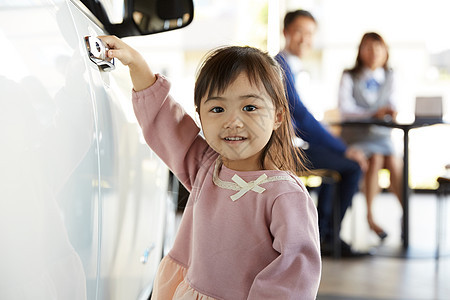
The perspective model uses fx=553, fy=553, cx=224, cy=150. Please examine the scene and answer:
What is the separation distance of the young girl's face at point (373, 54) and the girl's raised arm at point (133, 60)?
114 inches

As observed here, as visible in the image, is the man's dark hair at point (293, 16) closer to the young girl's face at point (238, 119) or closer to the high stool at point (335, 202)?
the high stool at point (335, 202)

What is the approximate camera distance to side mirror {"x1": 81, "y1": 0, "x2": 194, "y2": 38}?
39.9 inches

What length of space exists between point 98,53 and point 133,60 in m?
0.13

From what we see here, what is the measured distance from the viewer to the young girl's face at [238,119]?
2.94 ft

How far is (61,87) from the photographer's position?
0.66 metres

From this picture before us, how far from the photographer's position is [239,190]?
921mm

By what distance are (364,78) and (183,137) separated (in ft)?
9.75

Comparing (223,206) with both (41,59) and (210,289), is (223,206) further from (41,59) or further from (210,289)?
(41,59)

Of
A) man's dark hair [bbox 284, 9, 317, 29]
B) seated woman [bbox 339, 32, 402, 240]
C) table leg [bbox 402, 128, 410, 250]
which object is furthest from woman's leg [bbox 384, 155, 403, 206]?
man's dark hair [bbox 284, 9, 317, 29]

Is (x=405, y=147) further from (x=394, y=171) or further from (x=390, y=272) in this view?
(x=390, y=272)

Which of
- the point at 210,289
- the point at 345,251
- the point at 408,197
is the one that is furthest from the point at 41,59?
the point at 408,197

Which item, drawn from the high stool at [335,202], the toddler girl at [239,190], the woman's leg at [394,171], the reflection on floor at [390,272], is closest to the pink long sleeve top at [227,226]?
the toddler girl at [239,190]

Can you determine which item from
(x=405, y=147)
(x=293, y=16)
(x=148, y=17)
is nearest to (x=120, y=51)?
(x=148, y=17)

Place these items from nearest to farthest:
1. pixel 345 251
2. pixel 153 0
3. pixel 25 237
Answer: pixel 25 237 → pixel 153 0 → pixel 345 251
